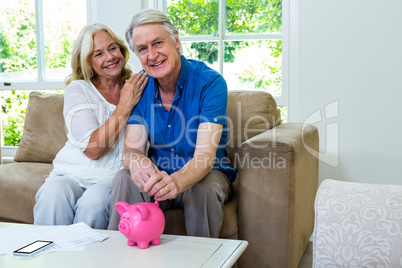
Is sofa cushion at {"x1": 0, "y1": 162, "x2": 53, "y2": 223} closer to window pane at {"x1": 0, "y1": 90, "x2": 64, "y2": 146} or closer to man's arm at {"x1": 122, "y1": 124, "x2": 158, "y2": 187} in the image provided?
man's arm at {"x1": 122, "y1": 124, "x2": 158, "y2": 187}

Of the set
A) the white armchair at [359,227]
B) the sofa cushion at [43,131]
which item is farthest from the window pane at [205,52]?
the white armchair at [359,227]

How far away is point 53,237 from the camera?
135 centimetres

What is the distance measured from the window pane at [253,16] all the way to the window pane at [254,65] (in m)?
0.08

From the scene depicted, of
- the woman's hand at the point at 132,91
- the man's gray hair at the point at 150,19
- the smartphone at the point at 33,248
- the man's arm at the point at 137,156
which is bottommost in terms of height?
the smartphone at the point at 33,248

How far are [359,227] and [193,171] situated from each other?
73cm

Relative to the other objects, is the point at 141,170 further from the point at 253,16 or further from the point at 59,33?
the point at 59,33

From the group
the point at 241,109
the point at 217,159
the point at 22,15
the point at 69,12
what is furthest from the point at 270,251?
the point at 22,15

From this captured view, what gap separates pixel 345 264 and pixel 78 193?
120 cm

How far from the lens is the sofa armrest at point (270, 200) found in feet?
5.60

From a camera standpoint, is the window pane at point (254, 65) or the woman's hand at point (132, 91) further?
the window pane at point (254, 65)

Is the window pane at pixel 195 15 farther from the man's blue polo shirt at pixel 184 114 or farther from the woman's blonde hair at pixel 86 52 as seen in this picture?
the man's blue polo shirt at pixel 184 114

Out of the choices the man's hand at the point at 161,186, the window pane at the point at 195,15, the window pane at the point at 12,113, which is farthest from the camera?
the window pane at the point at 12,113

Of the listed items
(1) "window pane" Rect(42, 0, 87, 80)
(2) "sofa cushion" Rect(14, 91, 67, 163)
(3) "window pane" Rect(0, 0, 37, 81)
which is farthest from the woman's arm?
(3) "window pane" Rect(0, 0, 37, 81)

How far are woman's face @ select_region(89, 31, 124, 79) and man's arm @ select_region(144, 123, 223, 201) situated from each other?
0.56m
